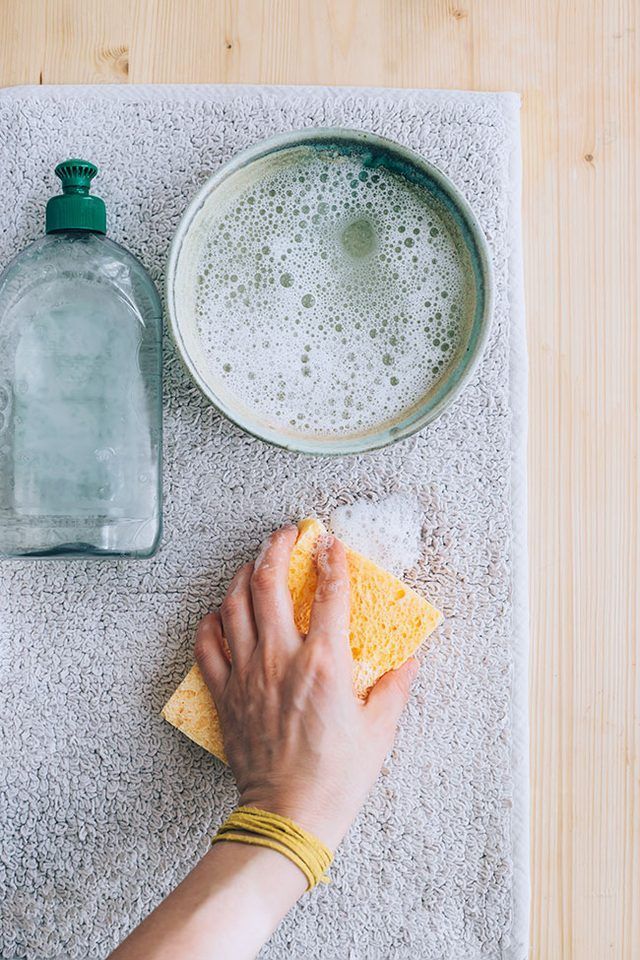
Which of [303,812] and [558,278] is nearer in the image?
[303,812]

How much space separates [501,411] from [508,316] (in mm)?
78

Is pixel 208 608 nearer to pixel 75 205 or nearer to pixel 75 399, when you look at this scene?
pixel 75 399

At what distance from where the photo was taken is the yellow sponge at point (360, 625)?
0.62 meters

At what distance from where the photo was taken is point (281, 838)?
22.1 inches

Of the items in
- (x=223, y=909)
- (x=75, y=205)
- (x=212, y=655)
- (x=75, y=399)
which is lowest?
(x=223, y=909)

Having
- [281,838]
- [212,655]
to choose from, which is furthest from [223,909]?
[212,655]

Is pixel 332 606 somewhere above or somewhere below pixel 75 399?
below

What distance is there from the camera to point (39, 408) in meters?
0.63

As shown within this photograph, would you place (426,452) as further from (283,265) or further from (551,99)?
(551,99)

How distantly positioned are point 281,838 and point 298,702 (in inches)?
3.6

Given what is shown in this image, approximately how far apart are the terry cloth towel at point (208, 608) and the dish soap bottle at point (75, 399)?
0.10 feet

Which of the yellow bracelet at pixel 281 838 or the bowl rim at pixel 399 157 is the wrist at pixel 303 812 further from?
the bowl rim at pixel 399 157

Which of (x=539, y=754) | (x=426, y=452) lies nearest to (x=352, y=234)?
(x=426, y=452)

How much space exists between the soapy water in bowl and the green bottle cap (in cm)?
8
